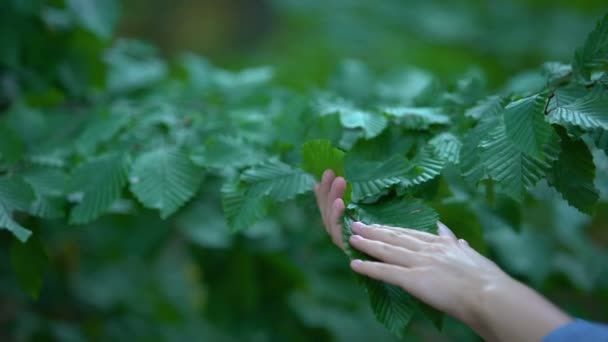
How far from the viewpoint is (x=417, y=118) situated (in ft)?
3.85

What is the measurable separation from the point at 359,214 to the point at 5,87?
1363 millimetres

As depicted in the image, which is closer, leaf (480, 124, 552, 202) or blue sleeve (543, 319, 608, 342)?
blue sleeve (543, 319, 608, 342)

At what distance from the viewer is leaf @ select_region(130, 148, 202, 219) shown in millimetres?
1133

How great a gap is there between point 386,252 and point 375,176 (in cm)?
16

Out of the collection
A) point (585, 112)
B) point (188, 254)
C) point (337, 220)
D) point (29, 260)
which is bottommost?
point (188, 254)

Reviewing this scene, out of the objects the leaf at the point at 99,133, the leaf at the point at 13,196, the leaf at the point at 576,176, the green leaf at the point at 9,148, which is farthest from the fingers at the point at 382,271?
the green leaf at the point at 9,148

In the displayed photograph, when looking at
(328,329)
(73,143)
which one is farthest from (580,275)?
(73,143)

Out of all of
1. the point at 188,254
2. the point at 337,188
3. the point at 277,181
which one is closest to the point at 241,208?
the point at 277,181

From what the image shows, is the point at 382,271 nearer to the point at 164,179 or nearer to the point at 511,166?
the point at 511,166

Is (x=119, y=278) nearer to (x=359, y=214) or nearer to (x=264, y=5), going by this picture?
(x=359, y=214)

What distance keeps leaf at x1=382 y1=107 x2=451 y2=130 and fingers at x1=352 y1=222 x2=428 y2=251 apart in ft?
1.05

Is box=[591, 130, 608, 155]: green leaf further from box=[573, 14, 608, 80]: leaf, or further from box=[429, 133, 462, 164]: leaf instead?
box=[429, 133, 462, 164]: leaf

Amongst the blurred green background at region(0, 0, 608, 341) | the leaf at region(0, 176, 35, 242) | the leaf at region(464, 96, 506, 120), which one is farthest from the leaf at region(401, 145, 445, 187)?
the leaf at region(0, 176, 35, 242)

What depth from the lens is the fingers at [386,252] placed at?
2.81 ft
